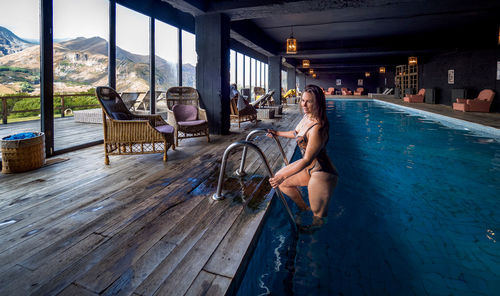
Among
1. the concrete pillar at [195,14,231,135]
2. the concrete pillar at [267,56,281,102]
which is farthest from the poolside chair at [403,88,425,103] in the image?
the concrete pillar at [195,14,231,135]

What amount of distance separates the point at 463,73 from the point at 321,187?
13052mm

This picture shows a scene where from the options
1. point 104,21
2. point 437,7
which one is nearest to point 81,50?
point 104,21

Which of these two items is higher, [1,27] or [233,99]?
[1,27]

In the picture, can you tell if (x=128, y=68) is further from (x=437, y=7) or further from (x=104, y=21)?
(x=437, y=7)

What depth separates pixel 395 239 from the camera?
2320 mm

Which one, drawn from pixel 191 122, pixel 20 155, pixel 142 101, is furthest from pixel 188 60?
pixel 20 155

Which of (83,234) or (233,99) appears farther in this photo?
(233,99)

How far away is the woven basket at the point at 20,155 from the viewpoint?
9.99ft

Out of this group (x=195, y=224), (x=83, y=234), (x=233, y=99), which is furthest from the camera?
(x=233, y=99)

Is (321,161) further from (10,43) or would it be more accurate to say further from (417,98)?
(417,98)

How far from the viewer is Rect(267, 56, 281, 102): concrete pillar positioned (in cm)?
1297

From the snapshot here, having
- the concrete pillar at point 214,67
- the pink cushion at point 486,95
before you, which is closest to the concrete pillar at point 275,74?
the concrete pillar at point 214,67

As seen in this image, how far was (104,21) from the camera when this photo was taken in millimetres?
4746

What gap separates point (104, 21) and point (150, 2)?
1155 mm
